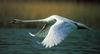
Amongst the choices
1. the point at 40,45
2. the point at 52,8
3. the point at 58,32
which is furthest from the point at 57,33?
the point at 52,8

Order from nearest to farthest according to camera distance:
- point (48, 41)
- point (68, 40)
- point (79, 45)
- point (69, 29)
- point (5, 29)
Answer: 1. point (48, 41)
2. point (69, 29)
3. point (79, 45)
4. point (68, 40)
5. point (5, 29)

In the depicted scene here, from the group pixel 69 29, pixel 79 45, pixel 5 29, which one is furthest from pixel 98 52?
pixel 5 29

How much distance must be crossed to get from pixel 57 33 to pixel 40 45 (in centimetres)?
192

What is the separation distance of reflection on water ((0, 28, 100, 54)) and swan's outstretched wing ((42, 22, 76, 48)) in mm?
1460

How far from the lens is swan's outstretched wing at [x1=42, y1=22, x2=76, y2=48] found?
8863mm

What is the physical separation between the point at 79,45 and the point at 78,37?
8.13 ft

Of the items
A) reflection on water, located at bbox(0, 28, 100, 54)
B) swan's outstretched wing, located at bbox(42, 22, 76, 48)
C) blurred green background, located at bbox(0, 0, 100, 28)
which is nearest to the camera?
swan's outstretched wing, located at bbox(42, 22, 76, 48)

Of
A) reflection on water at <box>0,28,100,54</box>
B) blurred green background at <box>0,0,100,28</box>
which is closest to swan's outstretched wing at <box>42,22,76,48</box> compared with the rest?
reflection on water at <box>0,28,100,54</box>

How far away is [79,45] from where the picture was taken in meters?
14.0

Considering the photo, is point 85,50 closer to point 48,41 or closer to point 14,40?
point 14,40

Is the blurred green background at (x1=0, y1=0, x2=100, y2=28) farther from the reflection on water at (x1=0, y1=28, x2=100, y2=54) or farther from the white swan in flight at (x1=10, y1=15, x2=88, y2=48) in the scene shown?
the white swan in flight at (x1=10, y1=15, x2=88, y2=48)

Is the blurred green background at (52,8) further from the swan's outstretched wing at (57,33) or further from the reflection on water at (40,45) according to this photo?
the swan's outstretched wing at (57,33)

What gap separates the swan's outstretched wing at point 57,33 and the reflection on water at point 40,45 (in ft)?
4.79

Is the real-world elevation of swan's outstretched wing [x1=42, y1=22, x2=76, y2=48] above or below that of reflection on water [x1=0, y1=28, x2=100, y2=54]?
above
